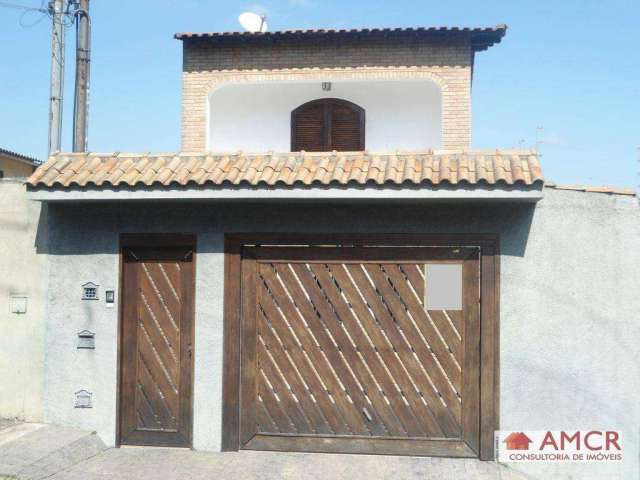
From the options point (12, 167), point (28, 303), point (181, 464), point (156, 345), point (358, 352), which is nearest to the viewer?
point (181, 464)

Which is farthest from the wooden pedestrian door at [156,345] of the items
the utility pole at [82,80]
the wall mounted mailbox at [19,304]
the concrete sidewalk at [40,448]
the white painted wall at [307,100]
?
the utility pole at [82,80]

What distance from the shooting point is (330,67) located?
47.1 feet

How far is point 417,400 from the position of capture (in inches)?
282

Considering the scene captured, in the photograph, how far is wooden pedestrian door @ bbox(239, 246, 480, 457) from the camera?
23.4 ft

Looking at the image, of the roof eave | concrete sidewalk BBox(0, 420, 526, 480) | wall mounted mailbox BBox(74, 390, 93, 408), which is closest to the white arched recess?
the roof eave

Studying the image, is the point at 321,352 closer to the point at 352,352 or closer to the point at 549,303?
the point at 352,352

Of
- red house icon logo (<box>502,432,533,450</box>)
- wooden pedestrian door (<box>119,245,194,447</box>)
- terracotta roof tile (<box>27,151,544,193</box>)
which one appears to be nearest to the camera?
terracotta roof tile (<box>27,151,544,193</box>)

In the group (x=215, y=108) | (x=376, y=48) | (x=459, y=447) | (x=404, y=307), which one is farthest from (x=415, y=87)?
(x=459, y=447)

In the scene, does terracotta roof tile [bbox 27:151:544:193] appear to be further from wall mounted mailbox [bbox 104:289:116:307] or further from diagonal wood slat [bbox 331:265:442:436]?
wall mounted mailbox [bbox 104:289:116:307]

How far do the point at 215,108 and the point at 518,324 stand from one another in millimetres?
10604

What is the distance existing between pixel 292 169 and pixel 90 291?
288 centimetres

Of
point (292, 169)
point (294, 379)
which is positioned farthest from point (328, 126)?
point (294, 379)

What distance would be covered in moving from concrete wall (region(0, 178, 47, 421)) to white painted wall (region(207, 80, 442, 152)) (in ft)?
25.6

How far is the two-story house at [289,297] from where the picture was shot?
23.1 feet
